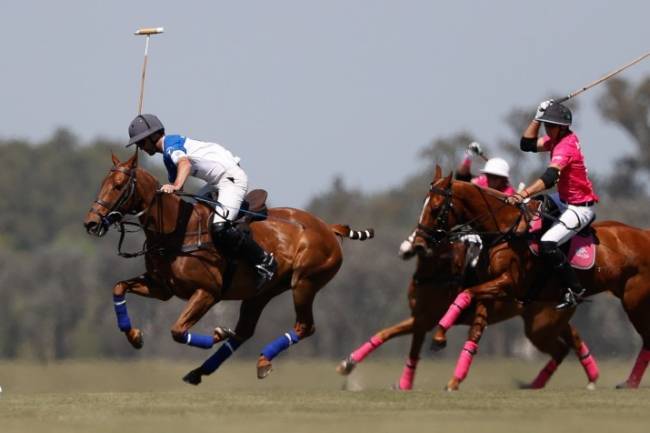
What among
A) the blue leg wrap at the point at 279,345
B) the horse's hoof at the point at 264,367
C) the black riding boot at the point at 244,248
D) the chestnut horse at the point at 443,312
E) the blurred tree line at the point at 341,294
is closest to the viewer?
the black riding boot at the point at 244,248

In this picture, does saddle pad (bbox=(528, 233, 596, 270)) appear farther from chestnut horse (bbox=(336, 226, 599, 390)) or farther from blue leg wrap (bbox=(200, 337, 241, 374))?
blue leg wrap (bbox=(200, 337, 241, 374))

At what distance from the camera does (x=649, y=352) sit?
19.0 m

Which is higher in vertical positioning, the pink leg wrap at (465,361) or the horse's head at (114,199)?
the horse's head at (114,199)

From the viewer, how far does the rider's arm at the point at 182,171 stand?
1759 centimetres

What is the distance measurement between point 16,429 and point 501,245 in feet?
20.1

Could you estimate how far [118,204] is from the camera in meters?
17.5

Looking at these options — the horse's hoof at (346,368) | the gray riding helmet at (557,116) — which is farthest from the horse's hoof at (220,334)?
the gray riding helmet at (557,116)

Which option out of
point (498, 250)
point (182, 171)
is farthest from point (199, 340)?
point (498, 250)

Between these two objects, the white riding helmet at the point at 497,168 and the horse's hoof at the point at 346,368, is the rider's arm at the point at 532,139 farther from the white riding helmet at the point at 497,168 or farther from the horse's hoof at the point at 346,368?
the horse's hoof at the point at 346,368

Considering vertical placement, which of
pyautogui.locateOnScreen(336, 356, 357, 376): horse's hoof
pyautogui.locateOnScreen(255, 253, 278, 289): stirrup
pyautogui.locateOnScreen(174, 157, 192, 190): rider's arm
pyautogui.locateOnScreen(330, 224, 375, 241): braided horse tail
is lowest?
pyautogui.locateOnScreen(336, 356, 357, 376): horse's hoof

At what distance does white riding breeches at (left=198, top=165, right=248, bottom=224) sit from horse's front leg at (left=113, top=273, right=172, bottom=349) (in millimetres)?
915

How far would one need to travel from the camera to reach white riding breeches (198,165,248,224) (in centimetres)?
1819

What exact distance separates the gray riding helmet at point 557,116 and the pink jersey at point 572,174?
0.59 feet

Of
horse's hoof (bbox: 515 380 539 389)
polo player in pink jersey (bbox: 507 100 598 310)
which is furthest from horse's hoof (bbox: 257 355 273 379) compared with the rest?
horse's hoof (bbox: 515 380 539 389)
